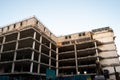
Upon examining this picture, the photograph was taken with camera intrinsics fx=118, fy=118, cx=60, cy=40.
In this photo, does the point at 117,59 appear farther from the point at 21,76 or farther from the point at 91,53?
the point at 21,76

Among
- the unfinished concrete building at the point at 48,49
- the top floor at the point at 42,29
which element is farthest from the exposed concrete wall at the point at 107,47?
the top floor at the point at 42,29

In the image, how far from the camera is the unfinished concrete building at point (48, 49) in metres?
39.0

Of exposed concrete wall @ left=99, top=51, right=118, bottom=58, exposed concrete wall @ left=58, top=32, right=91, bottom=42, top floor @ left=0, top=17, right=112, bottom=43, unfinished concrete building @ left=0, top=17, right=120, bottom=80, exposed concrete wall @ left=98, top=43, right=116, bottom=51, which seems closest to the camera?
unfinished concrete building @ left=0, top=17, right=120, bottom=80

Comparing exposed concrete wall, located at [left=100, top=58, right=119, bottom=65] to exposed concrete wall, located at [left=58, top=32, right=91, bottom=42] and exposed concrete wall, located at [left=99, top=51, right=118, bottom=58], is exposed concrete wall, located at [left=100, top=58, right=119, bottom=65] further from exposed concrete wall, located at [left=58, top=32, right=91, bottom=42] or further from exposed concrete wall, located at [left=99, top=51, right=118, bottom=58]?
exposed concrete wall, located at [left=58, top=32, right=91, bottom=42]

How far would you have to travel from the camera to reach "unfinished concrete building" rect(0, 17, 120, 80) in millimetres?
39000

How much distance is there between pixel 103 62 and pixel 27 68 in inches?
1133

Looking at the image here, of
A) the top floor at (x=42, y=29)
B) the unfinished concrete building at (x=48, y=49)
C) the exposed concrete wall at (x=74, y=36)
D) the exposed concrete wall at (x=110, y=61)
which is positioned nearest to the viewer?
the unfinished concrete building at (x=48, y=49)

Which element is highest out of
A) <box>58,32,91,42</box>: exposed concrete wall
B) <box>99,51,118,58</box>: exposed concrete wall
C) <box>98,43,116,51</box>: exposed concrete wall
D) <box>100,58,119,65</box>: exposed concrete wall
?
<box>58,32,91,42</box>: exposed concrete wall

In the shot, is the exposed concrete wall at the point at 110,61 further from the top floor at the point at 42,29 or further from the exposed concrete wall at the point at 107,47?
the top floor at the point at 42,29

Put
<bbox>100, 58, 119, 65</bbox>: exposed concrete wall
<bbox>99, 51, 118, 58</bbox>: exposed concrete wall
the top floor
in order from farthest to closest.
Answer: <bbox>99, 51, 118, 58</bbox>: exposed concrete wall
<bbox>100, 58, 119, 65</bbox>: exposed concrete wall
the top floor

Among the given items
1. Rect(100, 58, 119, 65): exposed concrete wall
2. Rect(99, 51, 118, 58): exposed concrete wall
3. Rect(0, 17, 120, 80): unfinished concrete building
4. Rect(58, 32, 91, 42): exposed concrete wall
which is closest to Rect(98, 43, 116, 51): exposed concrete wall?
Rect(0, 17, 120, 80): unfinished concrete building

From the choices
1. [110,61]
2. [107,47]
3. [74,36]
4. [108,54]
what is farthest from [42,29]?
[110,61]

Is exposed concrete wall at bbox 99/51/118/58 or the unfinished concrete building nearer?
the unfinished concrete building

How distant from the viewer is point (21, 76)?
3400cm
